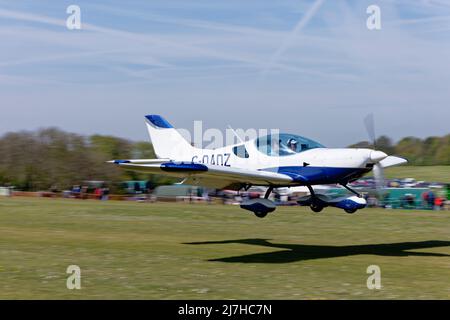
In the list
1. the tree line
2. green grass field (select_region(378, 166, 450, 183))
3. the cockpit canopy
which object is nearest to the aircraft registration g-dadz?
the cockpit canopy

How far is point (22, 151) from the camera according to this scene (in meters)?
93.6

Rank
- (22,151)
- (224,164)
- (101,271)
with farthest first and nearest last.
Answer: (22,151)
(224,164)
(101,271)

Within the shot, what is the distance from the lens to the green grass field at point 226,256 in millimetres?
12828

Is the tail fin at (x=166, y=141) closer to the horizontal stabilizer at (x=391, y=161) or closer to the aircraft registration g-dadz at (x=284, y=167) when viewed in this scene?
the aircraft registration g-dadz at (x=284, y=167)

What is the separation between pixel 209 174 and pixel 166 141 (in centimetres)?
548

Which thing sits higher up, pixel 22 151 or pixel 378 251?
pixel 22 151

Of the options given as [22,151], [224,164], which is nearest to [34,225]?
[224,164]

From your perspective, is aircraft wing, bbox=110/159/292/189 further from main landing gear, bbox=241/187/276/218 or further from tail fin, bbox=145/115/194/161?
tail fin, bbox=145/115/194/161

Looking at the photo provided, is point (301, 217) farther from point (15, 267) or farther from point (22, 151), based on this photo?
point (22, 151)

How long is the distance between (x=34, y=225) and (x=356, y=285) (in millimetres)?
19563

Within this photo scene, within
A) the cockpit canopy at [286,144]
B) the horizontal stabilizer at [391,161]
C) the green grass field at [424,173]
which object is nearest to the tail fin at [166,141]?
the cockpit canopy at [286,144]

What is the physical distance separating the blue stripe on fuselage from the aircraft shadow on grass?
218 cm

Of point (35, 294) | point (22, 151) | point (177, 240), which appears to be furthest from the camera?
point (22, 151)
